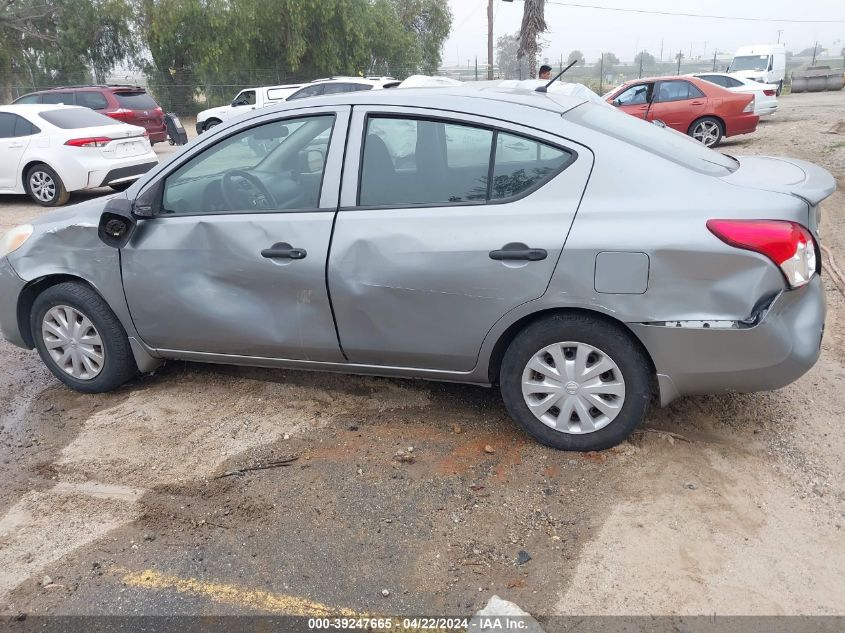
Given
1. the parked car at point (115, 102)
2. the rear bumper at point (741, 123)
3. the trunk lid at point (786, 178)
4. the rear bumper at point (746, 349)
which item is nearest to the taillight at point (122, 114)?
the parked car at point (115, 102)

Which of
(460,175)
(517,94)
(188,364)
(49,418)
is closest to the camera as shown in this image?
(460,175)

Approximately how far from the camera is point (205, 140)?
377cm

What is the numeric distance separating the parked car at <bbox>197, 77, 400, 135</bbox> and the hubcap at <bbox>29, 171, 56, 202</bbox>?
6.91m

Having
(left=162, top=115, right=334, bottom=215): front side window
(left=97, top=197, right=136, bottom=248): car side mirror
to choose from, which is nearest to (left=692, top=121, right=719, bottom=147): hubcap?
(left=162, top=115, right=334, bottom=215): front side window

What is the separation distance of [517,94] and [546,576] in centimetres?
230

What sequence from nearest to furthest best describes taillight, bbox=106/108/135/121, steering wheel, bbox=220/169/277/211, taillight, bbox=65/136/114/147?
steering wheel, bbox=220/169/277/211
taillight, bbox=65/136/114/147
taillight, bbox=106/108/135/121

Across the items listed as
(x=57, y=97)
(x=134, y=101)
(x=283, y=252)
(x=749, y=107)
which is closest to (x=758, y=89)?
(x=749, y=107)

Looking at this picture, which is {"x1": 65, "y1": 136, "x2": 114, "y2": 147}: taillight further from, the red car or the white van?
the white van

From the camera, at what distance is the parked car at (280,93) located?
678 inches

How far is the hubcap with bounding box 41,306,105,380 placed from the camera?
4.16m

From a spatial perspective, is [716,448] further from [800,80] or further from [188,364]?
[800,80]

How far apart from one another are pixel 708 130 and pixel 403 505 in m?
13.8

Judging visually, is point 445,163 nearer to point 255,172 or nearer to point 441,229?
point 441,229

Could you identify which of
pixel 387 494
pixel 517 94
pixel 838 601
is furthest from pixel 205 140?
pixel 838 601
